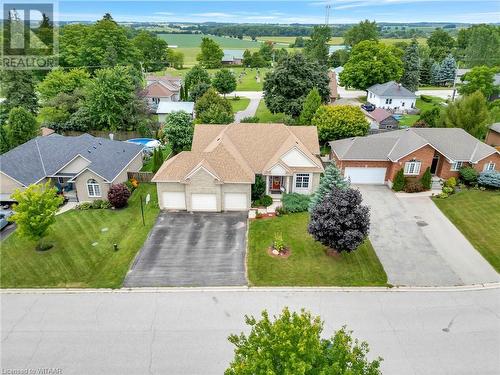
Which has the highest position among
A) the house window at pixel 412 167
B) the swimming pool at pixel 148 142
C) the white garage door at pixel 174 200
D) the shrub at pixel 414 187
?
the house window at pixel 412 167

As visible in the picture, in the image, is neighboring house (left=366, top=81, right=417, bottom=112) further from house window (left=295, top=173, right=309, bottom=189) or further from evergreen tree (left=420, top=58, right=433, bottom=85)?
house window (left=295, top=173, right=309, bottom=189)

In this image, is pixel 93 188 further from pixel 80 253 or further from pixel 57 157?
pixel 80 253

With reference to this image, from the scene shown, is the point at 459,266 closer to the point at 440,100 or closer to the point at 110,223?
the point at 110,223

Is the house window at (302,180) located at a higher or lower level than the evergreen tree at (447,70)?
lower

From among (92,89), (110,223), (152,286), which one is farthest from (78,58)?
(152,286)

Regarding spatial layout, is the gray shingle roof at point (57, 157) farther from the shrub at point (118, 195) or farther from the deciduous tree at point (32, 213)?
the deciduous tree at point (32, 213)

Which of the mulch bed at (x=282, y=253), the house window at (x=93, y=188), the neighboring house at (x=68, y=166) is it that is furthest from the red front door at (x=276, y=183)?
the house window at (x=93, y=188)

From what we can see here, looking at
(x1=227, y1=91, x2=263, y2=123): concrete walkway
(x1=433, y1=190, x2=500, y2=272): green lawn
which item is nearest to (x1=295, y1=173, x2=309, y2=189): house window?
(x1=433, y1=190, x2=500, y2=272): green lawn
